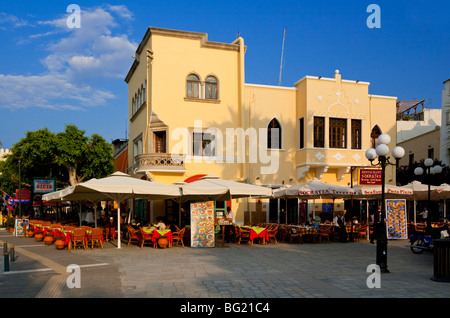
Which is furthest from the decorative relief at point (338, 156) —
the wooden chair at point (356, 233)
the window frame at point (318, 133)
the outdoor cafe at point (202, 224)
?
the wooden chair at point (356, 233)

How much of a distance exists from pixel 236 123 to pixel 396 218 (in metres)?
10.0

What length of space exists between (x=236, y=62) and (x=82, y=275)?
17059mm

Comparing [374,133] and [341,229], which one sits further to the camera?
[374,133]

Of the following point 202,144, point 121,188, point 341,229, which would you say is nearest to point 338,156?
point 341,229

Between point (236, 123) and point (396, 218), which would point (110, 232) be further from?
point (396, 218)

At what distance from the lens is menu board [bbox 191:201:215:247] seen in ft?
54.3

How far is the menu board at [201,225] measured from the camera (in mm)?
16547

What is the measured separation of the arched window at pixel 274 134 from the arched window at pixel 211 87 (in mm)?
3798

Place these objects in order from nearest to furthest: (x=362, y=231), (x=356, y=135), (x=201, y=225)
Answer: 1. (x=201, y=225)
2. (x=362, y=231)
3. (x=356, y=135)

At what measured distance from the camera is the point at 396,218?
19.3m
